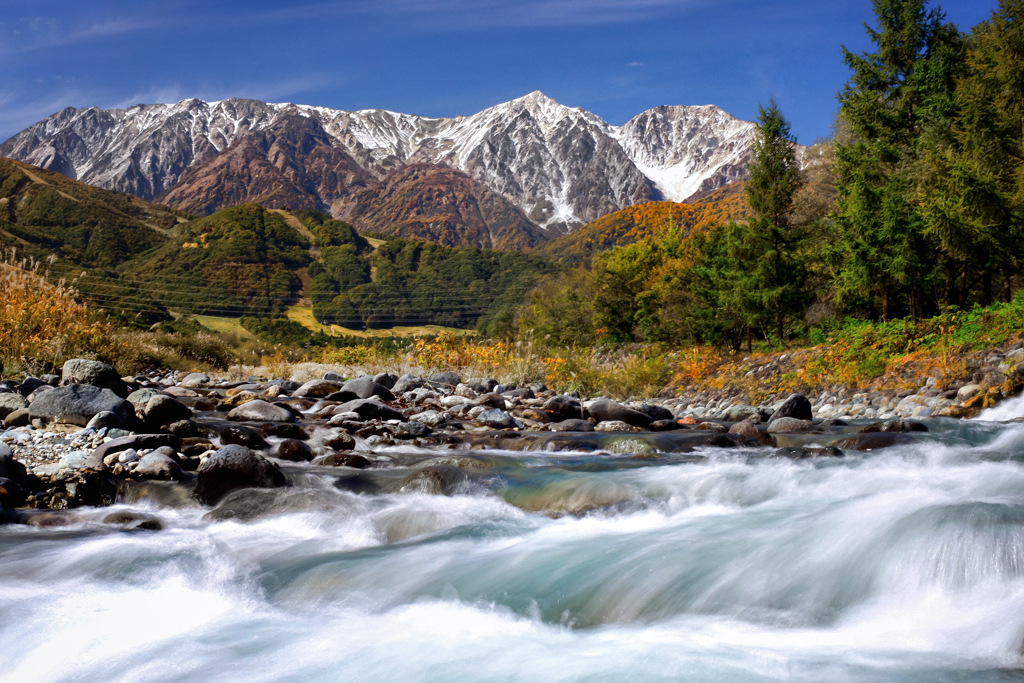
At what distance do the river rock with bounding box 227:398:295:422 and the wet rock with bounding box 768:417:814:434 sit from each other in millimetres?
7416

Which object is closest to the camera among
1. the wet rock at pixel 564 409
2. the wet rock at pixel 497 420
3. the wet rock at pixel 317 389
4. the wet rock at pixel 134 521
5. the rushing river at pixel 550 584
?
the rushing river at pixel 550 584

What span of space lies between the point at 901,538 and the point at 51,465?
689 centimetres

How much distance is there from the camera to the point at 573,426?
32.9ft

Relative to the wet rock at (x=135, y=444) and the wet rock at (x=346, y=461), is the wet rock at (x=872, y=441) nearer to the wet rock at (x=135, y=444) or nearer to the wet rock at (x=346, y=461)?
the wet rock at (x=346, y=461)

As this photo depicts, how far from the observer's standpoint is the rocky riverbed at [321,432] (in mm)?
5836

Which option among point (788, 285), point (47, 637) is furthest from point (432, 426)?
point (788, 285)

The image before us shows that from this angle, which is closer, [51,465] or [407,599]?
[407,599]

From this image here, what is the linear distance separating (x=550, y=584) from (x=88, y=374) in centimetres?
821

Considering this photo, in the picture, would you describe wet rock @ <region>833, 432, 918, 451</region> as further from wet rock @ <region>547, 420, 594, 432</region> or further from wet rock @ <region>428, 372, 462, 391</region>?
wet rock @ <region>428, 372, 462, 391</region>

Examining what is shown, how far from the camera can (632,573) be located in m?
4.18

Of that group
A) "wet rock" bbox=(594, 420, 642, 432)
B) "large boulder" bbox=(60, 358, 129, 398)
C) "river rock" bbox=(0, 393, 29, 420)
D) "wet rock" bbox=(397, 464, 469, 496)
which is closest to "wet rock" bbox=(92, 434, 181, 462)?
"river rock" bbox=(0, 393, 29, 420)

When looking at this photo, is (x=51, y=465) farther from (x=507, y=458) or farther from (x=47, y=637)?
(x=507, y=458)

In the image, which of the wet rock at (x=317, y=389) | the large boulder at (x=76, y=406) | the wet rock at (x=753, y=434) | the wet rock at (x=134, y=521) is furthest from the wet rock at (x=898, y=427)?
the wet rock at (x=317, y=389)

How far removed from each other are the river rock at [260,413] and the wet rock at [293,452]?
2347 millimetres
